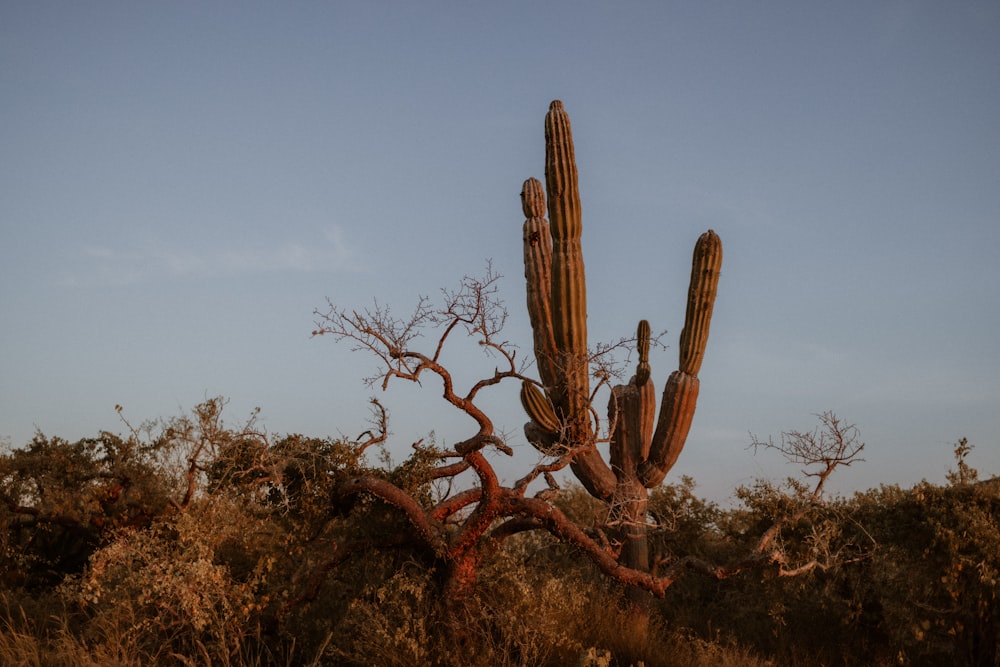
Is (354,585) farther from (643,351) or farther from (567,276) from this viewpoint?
(643,351)

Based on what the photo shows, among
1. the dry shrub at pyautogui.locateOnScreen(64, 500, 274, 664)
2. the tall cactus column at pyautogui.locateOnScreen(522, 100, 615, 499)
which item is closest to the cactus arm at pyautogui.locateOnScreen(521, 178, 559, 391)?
the tall cactus column at pyautogui.locateOnScreen(522, 100, 615, 499)

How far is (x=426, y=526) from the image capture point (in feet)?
30.3

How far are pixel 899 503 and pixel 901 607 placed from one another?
1.48 meters

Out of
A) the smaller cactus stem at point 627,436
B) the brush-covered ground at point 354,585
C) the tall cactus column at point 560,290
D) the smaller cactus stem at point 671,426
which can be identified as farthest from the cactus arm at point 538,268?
the brush-covered ground at point 354,585

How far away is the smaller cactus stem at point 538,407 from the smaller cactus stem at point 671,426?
2.34m

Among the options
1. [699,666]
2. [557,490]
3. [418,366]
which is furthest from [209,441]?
[699,666]

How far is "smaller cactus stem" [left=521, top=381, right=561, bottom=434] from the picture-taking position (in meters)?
12.2

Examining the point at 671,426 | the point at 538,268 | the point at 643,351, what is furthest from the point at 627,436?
the point at 538,268

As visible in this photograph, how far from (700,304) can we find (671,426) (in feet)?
6.82

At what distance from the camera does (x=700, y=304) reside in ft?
44.1

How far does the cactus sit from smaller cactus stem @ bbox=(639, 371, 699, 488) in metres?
0.02

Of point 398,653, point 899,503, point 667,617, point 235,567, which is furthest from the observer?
point 667,617

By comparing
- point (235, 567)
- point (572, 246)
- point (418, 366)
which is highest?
point (572, 246)

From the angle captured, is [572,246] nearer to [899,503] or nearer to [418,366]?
[418,366]
